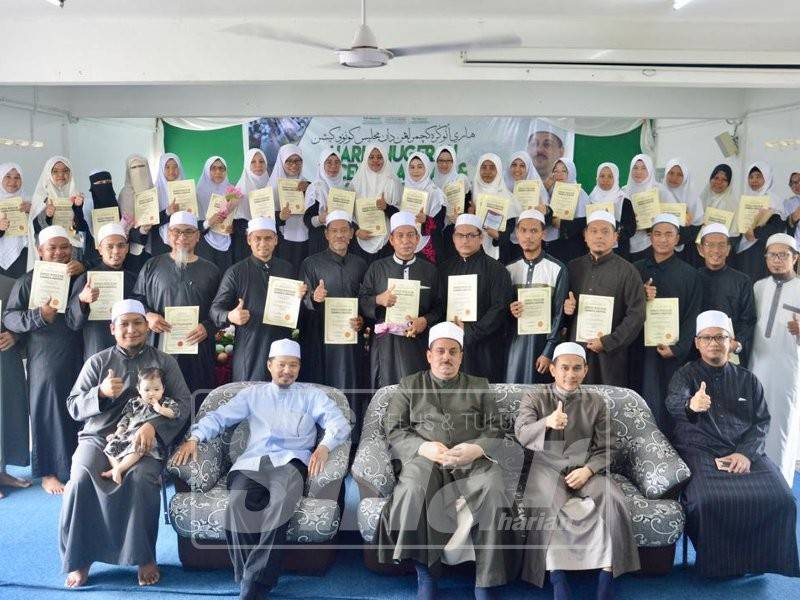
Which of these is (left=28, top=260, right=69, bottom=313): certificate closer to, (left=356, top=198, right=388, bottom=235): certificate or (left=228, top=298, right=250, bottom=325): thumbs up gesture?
(left=228, top=298, right=250, bottom=325): thumbs up gesture

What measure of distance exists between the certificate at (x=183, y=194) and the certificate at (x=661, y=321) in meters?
3.33

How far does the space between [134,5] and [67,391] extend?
266cm

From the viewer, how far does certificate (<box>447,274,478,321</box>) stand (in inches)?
197

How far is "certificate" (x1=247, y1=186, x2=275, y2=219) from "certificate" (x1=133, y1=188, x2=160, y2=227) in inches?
28.1

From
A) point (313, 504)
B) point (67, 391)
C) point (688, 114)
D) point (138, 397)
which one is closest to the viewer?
point (313, 504)

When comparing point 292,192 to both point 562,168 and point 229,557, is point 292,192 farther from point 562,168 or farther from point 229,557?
point 229,557

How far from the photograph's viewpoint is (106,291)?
512 centimetres

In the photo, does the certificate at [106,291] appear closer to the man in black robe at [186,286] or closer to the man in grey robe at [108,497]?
the man in black robe at [186,286]

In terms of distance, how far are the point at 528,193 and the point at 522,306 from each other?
3.89 feet

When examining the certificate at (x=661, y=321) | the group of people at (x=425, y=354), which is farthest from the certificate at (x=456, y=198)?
the certificate at (x=661, y=321)

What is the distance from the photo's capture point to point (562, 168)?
6336 mm

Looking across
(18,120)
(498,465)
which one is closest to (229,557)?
(498,465)

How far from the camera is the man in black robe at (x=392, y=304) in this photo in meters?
5.14

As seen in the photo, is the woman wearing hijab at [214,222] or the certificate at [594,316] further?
the woman wearing hijab at [214,222]
